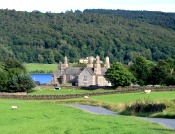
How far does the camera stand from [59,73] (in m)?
137

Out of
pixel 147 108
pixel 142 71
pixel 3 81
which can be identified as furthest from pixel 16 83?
pixel 147 108

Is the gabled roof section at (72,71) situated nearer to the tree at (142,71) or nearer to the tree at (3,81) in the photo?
the tree at (142,71)

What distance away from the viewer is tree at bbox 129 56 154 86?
4311 inches

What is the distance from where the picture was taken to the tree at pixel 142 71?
359 ft

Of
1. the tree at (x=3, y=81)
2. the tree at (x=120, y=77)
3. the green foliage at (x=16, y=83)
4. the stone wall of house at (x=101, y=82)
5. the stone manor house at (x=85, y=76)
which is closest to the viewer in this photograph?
the green foliage at (x=16, y=83)

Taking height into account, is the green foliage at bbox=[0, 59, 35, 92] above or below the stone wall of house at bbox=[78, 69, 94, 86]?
below

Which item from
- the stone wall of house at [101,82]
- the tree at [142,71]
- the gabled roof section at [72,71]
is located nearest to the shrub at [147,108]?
the tree at [142,71]

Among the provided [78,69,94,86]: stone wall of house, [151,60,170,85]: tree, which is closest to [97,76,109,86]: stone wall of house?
[78,69,94,86]: stone wall of house

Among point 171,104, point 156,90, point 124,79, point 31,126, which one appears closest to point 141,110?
point 171,104

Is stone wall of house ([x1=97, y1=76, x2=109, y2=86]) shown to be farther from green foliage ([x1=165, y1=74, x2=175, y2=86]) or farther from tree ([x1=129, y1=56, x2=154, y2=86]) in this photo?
green foliage ([x1=165, y1=74, x2=175, y2=86])

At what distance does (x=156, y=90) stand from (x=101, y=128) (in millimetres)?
48018

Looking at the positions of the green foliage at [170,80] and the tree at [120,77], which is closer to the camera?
the green foliage at [170,80]

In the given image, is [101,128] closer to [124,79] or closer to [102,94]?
[102,94]

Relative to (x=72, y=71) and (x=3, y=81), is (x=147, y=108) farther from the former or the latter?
(x=72, y=71)
